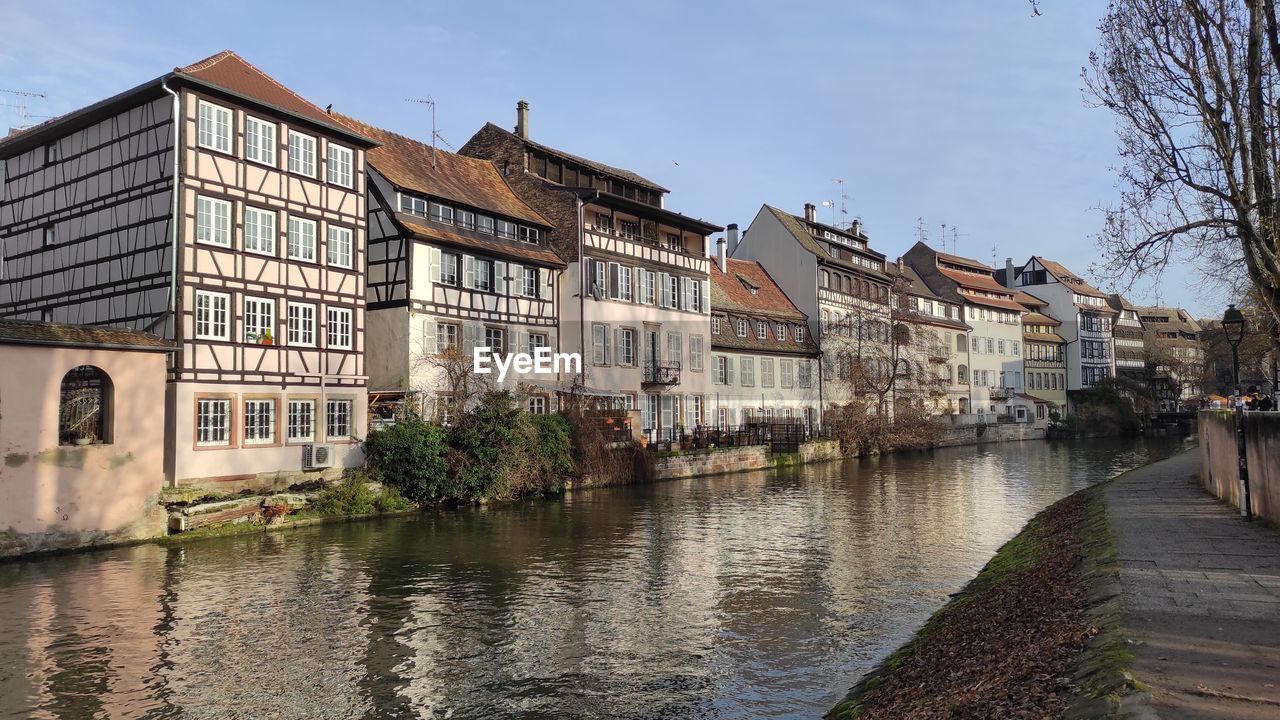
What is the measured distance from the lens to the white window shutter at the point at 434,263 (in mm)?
29625

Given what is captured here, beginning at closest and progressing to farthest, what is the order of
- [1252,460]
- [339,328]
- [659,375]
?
[1252,460] < [339,328] < [659,375]

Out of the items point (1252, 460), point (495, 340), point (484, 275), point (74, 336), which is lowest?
point (1252, 460)

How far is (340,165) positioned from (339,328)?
4.73m

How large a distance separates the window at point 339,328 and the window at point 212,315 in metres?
3.15

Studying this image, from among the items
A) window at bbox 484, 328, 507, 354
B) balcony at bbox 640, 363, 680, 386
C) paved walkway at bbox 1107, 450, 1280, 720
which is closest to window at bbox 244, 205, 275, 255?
window at bbox 484, 328, 507, 354

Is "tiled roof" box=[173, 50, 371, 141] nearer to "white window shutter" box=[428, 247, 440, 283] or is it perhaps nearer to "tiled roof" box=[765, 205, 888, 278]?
"white window shutter" box=[428, 247, 440, 283]

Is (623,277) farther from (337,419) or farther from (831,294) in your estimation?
(831,294)

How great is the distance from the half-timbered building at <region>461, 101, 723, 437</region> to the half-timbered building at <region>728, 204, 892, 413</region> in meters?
12.8

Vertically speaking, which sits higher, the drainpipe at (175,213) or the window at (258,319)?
the drainpipe at (175,213)

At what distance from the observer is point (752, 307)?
50.5m

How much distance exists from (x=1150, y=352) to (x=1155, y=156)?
A: 9697 cm

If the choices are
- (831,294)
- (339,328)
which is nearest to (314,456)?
(339,328)

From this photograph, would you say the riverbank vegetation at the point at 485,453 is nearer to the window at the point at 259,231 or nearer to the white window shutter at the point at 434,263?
the white window shutter at the point at 434,263

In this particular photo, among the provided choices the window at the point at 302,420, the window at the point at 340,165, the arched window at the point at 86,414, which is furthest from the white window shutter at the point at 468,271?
the arched window at the point at 86,414
